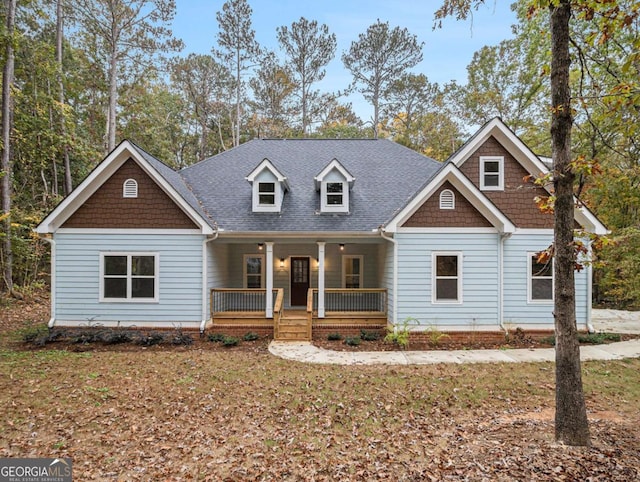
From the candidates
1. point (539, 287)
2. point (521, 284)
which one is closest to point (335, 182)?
point (521, 284)

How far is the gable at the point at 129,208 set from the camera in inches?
420

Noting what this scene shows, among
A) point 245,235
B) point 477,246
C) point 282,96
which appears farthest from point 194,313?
point 282,96

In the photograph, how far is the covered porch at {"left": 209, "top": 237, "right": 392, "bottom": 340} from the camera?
36.9 ft

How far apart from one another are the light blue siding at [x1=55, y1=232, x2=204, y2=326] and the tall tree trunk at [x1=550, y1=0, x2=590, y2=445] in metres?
9.46

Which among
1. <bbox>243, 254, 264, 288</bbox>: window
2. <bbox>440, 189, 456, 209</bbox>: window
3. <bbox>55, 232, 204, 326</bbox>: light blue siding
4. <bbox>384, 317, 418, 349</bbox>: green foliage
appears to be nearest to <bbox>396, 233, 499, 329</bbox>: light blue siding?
<bbox>384, 317, 418, 349</bbox>: green foliage

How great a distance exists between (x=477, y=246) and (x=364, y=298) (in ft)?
13.3

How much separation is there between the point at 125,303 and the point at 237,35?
20539 mm

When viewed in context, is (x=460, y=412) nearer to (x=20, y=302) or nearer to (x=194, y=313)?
(x=194, y=313)

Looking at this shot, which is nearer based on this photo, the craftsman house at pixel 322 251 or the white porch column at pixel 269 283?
the craftsman house at pixel 322 251

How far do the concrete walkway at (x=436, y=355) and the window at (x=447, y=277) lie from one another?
1.64 m

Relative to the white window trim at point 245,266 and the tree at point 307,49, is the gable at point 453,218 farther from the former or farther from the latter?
the tree at point 307,49

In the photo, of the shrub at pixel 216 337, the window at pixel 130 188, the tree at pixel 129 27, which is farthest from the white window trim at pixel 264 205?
the tree at pixel 129 27

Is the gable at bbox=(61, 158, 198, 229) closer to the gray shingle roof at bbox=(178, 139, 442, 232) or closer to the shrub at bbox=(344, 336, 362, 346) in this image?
the gray shingle roof at bbox=(178, 139, 442, 232)

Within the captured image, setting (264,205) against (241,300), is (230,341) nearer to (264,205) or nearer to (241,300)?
(241,300)
